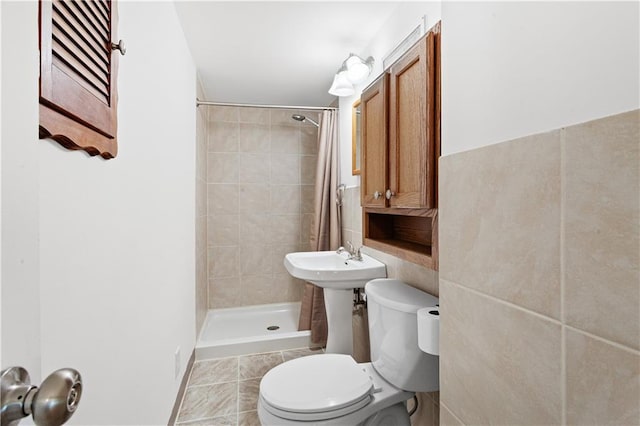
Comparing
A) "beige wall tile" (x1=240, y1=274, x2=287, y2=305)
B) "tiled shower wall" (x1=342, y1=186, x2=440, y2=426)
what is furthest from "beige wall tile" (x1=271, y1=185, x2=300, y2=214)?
"tiled shower wall" (x1=342, y1=186, x2=440, y2=426)

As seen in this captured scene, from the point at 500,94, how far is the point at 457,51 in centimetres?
21

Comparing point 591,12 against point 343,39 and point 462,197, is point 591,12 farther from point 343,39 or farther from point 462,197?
point 343,39

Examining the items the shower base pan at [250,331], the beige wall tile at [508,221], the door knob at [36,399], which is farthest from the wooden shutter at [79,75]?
the shower base pan at [250,331]

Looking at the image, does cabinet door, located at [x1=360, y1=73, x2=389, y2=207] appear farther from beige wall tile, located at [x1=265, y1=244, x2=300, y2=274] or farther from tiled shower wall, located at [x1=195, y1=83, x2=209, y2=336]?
beige wall tile, located at [x1=265, y1=244, x2=300, y2=274]

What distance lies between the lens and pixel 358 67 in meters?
1.95

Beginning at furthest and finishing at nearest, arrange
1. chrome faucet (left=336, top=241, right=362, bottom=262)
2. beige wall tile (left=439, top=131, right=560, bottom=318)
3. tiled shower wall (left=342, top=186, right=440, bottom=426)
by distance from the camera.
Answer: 1. chrome faucet (left=336, top=241, right=362, bottom=262)
2. tiled shower wall (left=342, top=186, right=440, bottom=426)
3. beige wall tile (left=439, top=131, right=560, bottom=318)

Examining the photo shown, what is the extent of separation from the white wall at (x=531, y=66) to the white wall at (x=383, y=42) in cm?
76

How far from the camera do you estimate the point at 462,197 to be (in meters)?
0.75

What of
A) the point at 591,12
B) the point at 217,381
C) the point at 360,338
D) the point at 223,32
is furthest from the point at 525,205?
the point at 217,381

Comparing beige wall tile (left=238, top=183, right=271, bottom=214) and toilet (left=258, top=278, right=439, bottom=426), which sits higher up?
beige wall tile (left=238, top=183, right=271, bottom=214)

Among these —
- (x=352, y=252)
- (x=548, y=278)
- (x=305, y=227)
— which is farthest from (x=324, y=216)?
(x=548, y=278)

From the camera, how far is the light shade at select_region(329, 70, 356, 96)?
210 cm

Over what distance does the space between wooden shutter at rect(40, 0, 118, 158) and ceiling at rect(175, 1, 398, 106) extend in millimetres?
1022

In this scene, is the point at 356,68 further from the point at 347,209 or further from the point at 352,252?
the point at 352,252
